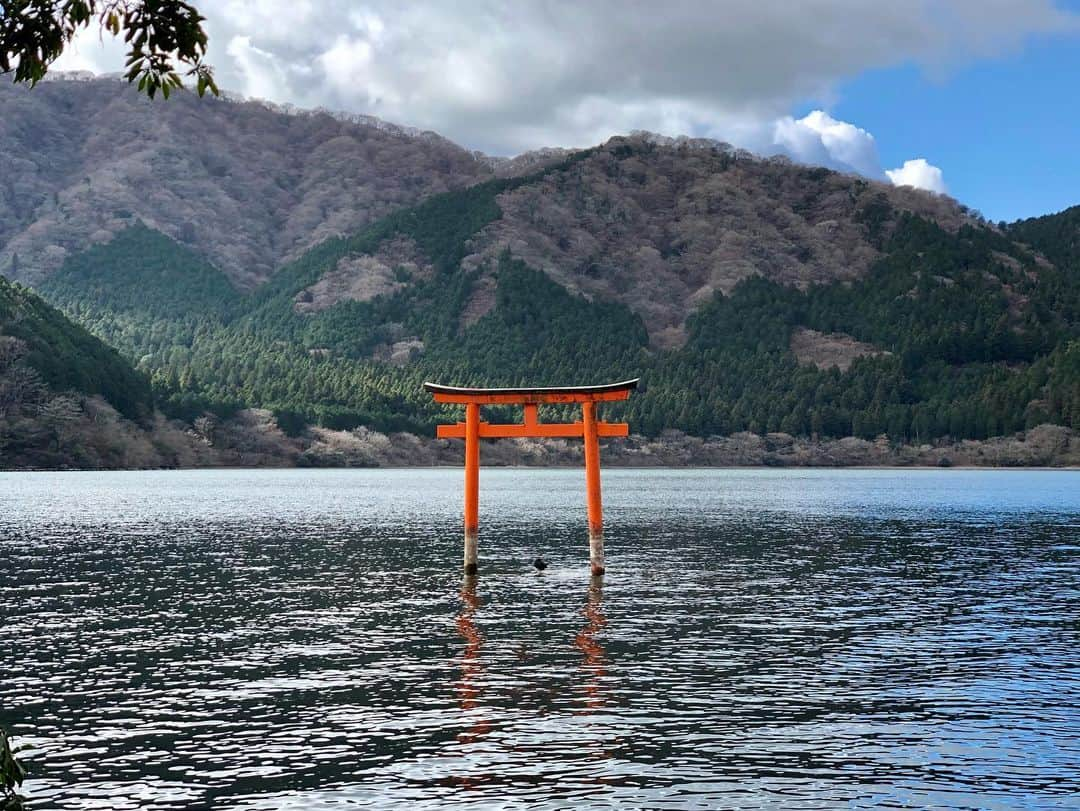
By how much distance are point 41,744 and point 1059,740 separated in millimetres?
17382

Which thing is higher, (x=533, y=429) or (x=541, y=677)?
(x=533, y=429)

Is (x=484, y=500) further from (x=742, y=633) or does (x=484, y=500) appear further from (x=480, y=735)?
(x=480, y=735)

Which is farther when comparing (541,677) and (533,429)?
(533,429)

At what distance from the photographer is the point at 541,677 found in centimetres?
2545

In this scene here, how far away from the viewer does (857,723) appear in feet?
69.5

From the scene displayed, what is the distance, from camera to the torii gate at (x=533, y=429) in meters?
46.5

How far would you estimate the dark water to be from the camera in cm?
1753

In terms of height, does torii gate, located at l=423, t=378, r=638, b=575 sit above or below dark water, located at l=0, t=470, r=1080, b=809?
above

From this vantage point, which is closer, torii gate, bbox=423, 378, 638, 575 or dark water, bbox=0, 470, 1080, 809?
dark water, bbox=0, 470, 1080, 809

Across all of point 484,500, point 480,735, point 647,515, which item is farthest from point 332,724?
point 484,500

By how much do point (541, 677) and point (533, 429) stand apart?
71.7 ft

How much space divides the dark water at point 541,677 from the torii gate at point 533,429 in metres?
2.00

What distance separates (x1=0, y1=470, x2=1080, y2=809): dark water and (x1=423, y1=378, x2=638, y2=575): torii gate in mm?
1999

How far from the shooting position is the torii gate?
46.5m
